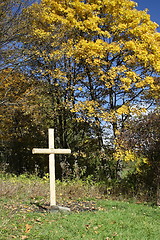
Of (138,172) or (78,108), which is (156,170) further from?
(78,108)

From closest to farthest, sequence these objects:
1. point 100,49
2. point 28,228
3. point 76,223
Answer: point 28,228 → point 76,223 → point 100,49

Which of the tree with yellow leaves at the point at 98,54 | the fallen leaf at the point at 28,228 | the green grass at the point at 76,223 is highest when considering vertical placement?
the tree with yellow leaves at the point at 98,54

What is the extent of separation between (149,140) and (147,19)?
6080mm

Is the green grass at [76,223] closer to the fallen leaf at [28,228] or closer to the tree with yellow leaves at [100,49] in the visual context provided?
the fallen leaf at [28,228]

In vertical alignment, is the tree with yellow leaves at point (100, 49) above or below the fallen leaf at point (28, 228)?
above

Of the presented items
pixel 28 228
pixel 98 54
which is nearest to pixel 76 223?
pixel 28 228

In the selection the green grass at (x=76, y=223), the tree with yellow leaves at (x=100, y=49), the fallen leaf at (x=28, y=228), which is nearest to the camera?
the green grass at (x=76, y=223)

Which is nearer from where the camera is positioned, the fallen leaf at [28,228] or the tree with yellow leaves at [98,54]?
→ the fallen leaf at [28,228]

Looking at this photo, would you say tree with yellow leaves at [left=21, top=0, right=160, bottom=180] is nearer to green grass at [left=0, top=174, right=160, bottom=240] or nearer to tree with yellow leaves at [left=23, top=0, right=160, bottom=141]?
tree with yellow leaves at [left=23, top=0, right=160, bottom=141]

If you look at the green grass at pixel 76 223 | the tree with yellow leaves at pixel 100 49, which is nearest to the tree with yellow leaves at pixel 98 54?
the tree with yellow leaves at pixel 100 49

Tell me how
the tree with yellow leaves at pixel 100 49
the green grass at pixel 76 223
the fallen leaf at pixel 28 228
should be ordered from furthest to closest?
1. the tree with yellow leaves at pixel 100 49
2. the fallen leaf at pixel 28 228
3. the green grass at pixel 76 223

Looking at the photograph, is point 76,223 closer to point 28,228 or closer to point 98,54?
point 28,228

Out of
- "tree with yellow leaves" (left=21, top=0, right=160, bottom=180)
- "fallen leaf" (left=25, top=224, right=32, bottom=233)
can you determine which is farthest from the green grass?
"tree with yellow leaves" (left=21, top=0, right=160, bottom=180)

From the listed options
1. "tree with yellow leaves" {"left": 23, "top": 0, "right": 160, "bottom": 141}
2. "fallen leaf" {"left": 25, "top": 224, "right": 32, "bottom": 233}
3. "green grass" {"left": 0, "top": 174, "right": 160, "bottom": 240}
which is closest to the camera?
"green grass" {"left": 0, "top": 174, "right": 160, "bottom": 240}
